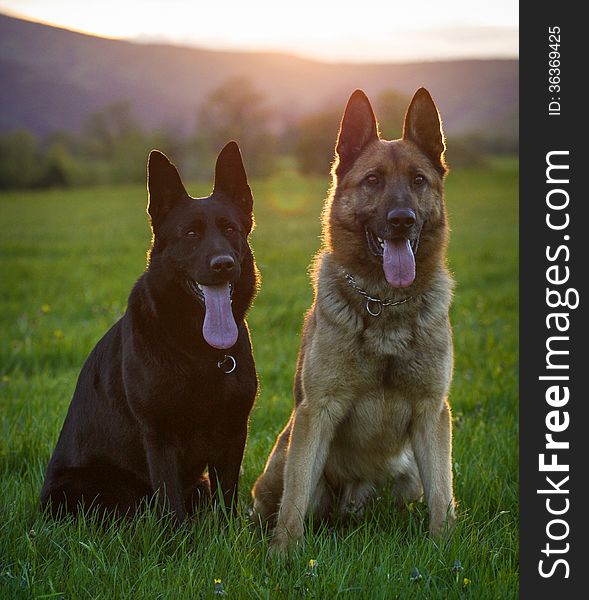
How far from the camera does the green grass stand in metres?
3.36

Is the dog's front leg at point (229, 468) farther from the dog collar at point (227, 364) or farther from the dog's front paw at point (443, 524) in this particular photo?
the dog's front paw at point (443, 524)

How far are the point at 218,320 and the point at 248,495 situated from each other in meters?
1.48

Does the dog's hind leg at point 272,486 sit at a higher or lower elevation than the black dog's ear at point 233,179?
lower

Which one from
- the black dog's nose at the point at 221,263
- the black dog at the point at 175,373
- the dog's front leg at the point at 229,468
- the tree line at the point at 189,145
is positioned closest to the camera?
the black dog's nose at the point at 221,263

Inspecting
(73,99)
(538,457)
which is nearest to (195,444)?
(538,457)

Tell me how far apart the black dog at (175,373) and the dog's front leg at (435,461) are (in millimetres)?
965

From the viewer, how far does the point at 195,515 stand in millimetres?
4211

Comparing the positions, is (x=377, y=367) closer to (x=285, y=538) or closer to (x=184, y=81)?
(x=285, y=538)

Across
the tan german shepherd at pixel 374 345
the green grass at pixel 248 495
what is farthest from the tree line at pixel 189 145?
the tan german shepherd at pixel 374 345

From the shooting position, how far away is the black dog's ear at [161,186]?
4.02 m

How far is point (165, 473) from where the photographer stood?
3896 mm

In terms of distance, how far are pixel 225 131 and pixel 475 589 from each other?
214 ft

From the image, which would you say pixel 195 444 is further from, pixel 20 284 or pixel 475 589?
pixel 20 284

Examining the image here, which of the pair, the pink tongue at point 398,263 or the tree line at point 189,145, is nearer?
the pink tongue at point 398,263
